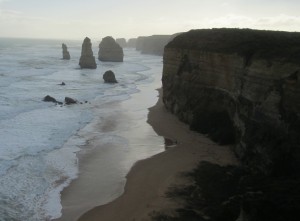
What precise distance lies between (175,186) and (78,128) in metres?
13.1

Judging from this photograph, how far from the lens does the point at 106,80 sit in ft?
190

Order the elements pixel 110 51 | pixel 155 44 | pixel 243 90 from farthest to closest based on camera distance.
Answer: pixel 155 44, pixel 110 51, pixel 243 90

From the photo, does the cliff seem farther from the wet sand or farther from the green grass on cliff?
the green grass on cliff

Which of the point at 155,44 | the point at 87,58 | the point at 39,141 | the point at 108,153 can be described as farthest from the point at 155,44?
the point at 108,153

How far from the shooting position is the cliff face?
18.8 metres

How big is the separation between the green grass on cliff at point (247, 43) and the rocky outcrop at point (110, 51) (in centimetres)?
6695

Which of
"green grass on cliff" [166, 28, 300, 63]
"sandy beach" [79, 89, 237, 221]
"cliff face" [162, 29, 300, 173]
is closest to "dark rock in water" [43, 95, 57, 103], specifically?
"cliff face" [162, 29, 300, 173]

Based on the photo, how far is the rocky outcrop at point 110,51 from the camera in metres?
102

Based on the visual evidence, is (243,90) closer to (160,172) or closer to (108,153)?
(160,172)

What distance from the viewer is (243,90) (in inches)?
931

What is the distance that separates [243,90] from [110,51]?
80608 mm

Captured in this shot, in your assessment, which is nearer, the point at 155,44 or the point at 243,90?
the point at 243,90

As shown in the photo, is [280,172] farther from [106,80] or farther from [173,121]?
[106,80]

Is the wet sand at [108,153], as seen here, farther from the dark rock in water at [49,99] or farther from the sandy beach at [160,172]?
the dark rock in water at [49,99]
